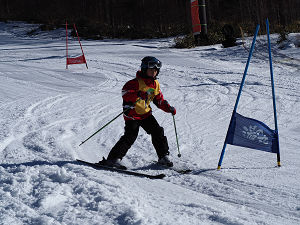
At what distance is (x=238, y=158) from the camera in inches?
184

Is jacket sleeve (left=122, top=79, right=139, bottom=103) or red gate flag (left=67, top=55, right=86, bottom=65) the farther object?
red gate flag (left=67, top=55, right=86, bottom=65)

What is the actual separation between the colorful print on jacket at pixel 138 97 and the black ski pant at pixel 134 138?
0.25ft

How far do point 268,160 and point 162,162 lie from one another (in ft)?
4.47

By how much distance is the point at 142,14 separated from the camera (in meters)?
24.6

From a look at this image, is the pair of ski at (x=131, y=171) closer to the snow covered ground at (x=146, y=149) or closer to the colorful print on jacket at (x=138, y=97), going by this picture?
the snow covered ground at (x=146, y=149)

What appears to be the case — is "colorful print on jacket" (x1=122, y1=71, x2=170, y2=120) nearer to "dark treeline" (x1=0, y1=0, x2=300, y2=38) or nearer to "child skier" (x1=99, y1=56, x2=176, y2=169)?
"child skier" (x1=99, y1=56, x2=176, y2=169)

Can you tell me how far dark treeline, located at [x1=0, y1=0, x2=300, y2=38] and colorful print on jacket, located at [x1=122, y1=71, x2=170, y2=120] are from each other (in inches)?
489

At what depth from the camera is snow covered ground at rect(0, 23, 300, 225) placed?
10.3ft

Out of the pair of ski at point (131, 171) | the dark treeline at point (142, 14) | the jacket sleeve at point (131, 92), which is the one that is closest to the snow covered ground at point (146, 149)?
the pair of ski at point (131, 171)

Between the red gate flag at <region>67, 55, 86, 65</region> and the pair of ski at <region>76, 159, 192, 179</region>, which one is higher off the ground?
the red gate flag at <region>67, 55, 86, 65</region>

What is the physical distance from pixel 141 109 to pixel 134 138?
0.39 meters

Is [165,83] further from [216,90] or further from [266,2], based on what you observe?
[266,2]

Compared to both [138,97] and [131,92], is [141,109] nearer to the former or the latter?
[138,97]

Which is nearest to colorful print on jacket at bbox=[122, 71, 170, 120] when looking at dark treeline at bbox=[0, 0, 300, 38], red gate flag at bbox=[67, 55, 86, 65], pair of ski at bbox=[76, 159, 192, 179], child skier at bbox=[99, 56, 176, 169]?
child skier at bbox=[99, 56, 176, 169]
